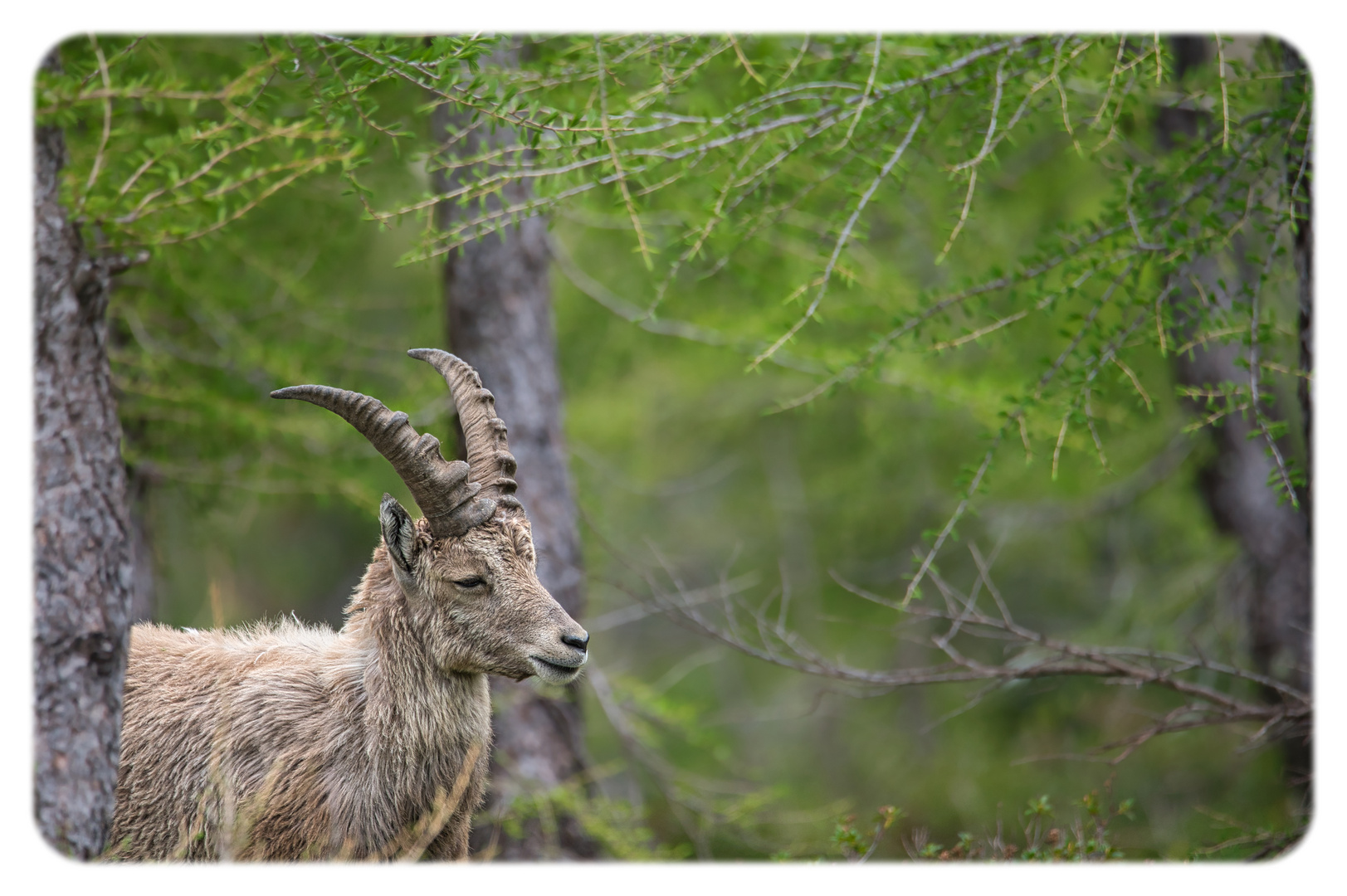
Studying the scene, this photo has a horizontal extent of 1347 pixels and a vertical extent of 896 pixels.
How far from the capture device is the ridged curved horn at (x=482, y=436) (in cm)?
336

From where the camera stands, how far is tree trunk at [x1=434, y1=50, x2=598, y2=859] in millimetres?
5754

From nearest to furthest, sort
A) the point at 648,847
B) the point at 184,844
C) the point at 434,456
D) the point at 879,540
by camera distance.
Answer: the point at 434,456 → the point at 184,844 → the point at 648,847 → the point at 879,540

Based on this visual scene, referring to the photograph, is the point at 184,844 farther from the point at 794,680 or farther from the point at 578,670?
the point at 794,680

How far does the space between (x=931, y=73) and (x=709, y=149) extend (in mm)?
868

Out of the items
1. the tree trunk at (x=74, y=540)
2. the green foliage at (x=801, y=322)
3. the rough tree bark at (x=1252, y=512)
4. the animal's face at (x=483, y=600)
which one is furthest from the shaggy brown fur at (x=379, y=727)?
the rough tree bark at (x=1252, y=512)

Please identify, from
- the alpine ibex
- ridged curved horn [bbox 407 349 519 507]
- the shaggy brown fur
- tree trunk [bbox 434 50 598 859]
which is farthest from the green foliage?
the shaggy brown fur

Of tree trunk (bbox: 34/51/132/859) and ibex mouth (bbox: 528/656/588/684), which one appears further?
tree trunk (bbox: 34/51/132/859)

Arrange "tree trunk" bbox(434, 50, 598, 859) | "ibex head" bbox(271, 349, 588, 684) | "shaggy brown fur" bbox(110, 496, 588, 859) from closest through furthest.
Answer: "ibex head" bbox(271, 349, 588, 684)
"shaggy brown fur" bbox(110, 496, 588, 859)
"tree trunk" bbox(434, 50, 598, 859)

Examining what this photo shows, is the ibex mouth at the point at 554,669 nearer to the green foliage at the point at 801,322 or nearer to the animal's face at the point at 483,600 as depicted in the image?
the animal's face at the point at 483,600

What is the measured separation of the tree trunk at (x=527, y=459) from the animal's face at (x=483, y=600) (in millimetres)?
2341

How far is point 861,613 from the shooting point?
11.7 m

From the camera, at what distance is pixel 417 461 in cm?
313

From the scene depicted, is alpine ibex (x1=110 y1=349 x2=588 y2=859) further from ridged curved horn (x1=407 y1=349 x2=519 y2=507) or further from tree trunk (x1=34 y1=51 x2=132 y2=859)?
tree trunk (x1=34 y1=51 x2=132 y2=859)

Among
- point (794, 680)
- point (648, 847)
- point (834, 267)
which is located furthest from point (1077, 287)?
point (794, 680)
